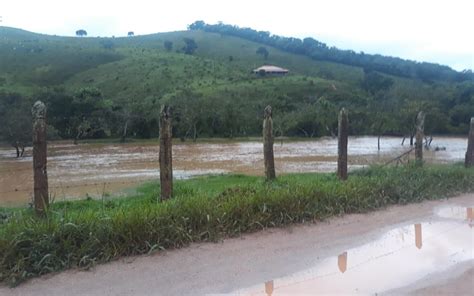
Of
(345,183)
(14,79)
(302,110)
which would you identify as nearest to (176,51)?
(14,79)

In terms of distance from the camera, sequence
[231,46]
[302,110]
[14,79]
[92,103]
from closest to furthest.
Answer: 1. [92,103]
2. [302,110]
3. [14,79]
4. [231,46]

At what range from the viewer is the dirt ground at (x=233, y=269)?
6.09 m

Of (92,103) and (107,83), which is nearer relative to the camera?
(92,103)

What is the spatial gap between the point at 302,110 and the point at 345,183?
5067 centimetres

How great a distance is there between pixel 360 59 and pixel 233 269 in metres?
115

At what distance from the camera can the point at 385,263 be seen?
7250mm

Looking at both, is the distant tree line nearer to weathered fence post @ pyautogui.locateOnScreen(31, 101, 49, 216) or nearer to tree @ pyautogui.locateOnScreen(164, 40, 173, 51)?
tree @ pyautogui.locateOnScreen(164, 40, 173, 51)

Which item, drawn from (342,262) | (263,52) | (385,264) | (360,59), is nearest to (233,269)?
(342,262)

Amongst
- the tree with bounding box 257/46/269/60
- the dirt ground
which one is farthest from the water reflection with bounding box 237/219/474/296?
the tree with bounding box 257/46/269/60

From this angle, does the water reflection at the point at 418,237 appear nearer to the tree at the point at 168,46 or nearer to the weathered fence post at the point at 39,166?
the weathered fence post at the point at 39,166

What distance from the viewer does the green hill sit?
2035 inches

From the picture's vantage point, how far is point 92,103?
51812mm

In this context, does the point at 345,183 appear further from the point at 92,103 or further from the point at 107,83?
the point at 107,83

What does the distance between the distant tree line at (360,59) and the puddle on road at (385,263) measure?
326ft
